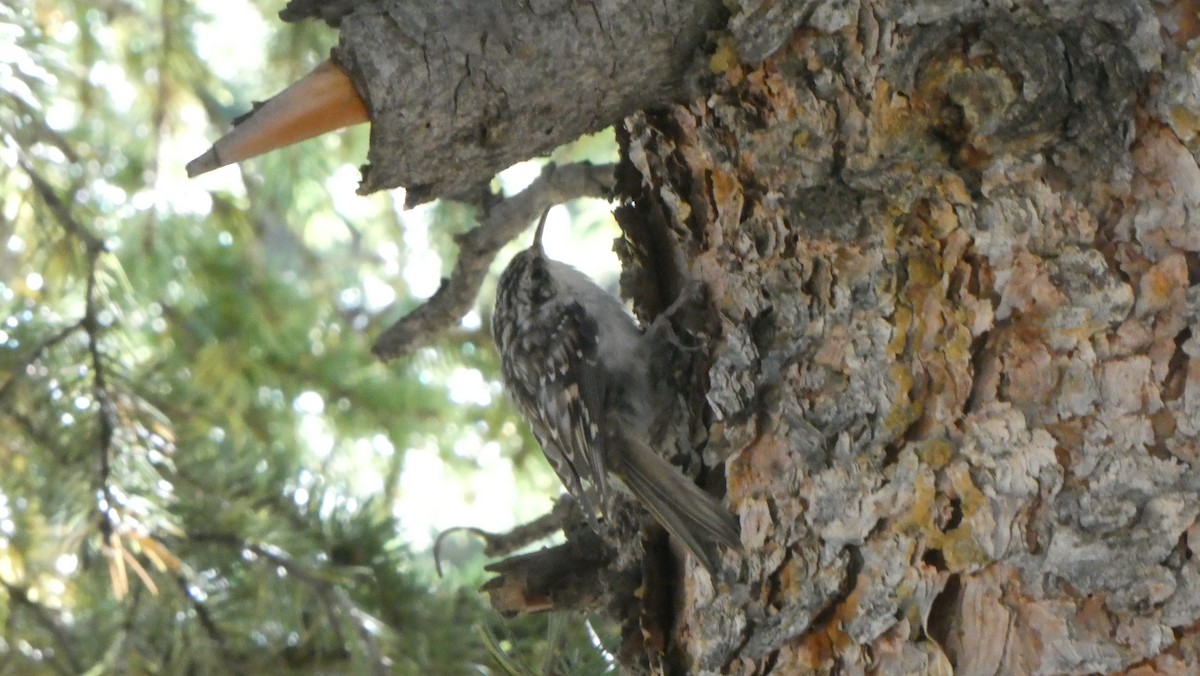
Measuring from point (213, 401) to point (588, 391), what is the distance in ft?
3.16

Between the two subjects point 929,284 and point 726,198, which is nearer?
point 929,284

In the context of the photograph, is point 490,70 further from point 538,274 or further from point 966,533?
point 538,274

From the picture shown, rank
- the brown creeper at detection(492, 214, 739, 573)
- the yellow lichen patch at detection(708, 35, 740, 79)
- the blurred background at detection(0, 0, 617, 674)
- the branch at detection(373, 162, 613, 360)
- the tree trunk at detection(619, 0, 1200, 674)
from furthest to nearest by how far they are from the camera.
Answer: the blurred background at detection(0, 0, 617, 674), the branch at detection(373, 162, 613, 360), the brown creeper at detection(492, 214, 739, 573), the yellow lichen patch at detection(708, 35, 740, 79), the tree trunk at detection(619, 0, 1200, 674)

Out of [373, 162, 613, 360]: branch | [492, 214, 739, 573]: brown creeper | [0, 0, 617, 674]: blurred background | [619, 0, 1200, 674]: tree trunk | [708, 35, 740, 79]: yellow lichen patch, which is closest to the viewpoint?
[619, 0, 1200, 674]: tree trunk

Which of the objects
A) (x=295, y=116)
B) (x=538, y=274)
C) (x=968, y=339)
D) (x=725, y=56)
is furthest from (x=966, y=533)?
(x=538, y=274)

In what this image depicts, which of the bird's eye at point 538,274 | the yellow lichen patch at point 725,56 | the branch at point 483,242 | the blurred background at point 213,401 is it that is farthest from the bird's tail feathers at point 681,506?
the bird's eye at point 538,274

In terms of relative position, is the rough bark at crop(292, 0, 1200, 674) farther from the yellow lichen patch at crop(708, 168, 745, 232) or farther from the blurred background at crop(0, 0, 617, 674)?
the blurred background at crop(0, 0, 617, 674)

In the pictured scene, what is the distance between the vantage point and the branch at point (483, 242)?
1.85 m

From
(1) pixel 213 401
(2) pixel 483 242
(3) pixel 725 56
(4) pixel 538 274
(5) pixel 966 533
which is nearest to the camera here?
(5) pixel 966 533

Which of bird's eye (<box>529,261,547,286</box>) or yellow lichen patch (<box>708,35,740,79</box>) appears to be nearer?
yellow lichen patch (<box>708,35,740,79</box>)

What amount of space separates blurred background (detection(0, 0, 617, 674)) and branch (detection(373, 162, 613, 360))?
512 millimetres

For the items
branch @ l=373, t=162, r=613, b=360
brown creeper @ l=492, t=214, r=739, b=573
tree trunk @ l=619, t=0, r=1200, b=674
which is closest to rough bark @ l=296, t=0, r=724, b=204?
tree trunk @ l=619, t=0, r=1200, b=674

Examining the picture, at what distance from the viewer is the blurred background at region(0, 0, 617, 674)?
216 centimetres

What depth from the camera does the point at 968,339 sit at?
131 centimetres
